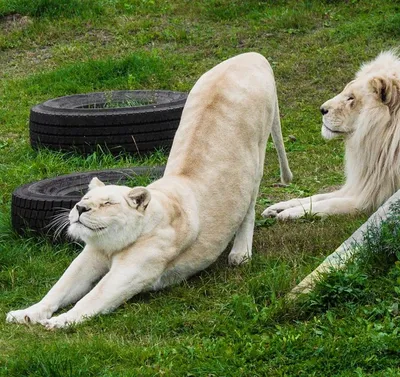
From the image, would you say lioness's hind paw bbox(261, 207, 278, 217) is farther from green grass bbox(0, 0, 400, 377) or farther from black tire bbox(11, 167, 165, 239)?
black tire bbox(11, 167, 165, 239)

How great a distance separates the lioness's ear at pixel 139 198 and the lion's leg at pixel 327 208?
186cm

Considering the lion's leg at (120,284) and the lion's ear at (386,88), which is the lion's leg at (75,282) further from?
the lion's ear at (386,88)

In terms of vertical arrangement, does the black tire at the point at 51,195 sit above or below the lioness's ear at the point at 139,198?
below

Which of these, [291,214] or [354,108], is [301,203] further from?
[354,108]

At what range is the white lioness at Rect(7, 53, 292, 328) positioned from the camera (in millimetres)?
5875

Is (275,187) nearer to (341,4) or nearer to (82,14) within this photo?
(341,4)

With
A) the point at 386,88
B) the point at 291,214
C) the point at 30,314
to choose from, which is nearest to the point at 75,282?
the point at 30,314

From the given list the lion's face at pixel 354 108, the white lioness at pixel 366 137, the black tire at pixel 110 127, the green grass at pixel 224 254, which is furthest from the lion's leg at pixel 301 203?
the black tire at pixel 110 127

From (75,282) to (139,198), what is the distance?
2.05 ft

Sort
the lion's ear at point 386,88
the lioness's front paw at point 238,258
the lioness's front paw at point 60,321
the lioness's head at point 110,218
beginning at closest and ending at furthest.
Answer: the lioness's front paw at point 60,321 → the lioness's head at point 110,218 → the lioness's front paw at point 238,258 → the lion's ear at point 386,88

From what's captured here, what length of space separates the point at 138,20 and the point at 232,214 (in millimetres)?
8760

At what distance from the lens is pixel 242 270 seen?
6.38m

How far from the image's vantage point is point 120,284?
581 centimetres

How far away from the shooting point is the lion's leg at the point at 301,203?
7.72m
